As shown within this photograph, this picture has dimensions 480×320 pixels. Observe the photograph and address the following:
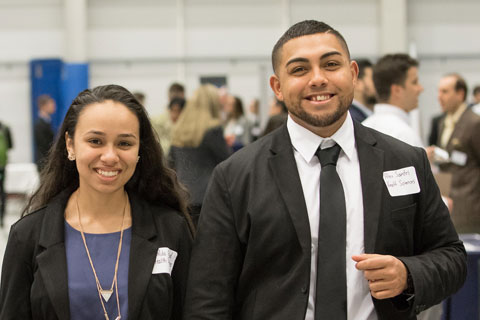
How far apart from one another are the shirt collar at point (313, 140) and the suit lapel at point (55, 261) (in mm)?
731

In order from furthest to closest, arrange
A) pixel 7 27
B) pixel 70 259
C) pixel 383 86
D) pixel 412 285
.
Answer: pixel 7 27, pixel 383 86, pixel 70 259, pixel 412 285

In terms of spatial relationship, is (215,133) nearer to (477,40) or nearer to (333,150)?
(333,150)

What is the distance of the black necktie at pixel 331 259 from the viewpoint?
1839mm

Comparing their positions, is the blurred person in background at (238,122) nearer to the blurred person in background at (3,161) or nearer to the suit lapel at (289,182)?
the blurred person in background at (3,161)

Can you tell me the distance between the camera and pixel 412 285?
1.86 m

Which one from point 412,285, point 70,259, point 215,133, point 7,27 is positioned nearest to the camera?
point 412,285

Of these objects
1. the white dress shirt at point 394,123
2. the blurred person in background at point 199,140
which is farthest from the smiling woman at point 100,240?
the blurred person in background at point 199,140

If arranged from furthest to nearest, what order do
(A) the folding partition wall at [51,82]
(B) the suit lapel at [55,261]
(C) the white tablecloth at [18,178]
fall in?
(A) the folding partition wall at [51,82] → (C) the white tablecloth at [18,178] → (B) the suit lapel at [55,261]

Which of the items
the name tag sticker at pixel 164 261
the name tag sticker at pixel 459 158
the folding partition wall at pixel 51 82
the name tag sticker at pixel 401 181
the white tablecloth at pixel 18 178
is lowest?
the white tablecloth at pixel 18 178

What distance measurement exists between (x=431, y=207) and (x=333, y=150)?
308mm

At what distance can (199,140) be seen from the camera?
16.3 ft

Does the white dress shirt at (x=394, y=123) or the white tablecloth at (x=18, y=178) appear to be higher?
the white dress shirt at (x=394, y=123)

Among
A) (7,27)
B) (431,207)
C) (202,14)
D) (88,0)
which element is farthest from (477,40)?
(431,207)

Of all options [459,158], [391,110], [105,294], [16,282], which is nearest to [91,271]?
[105,294]
